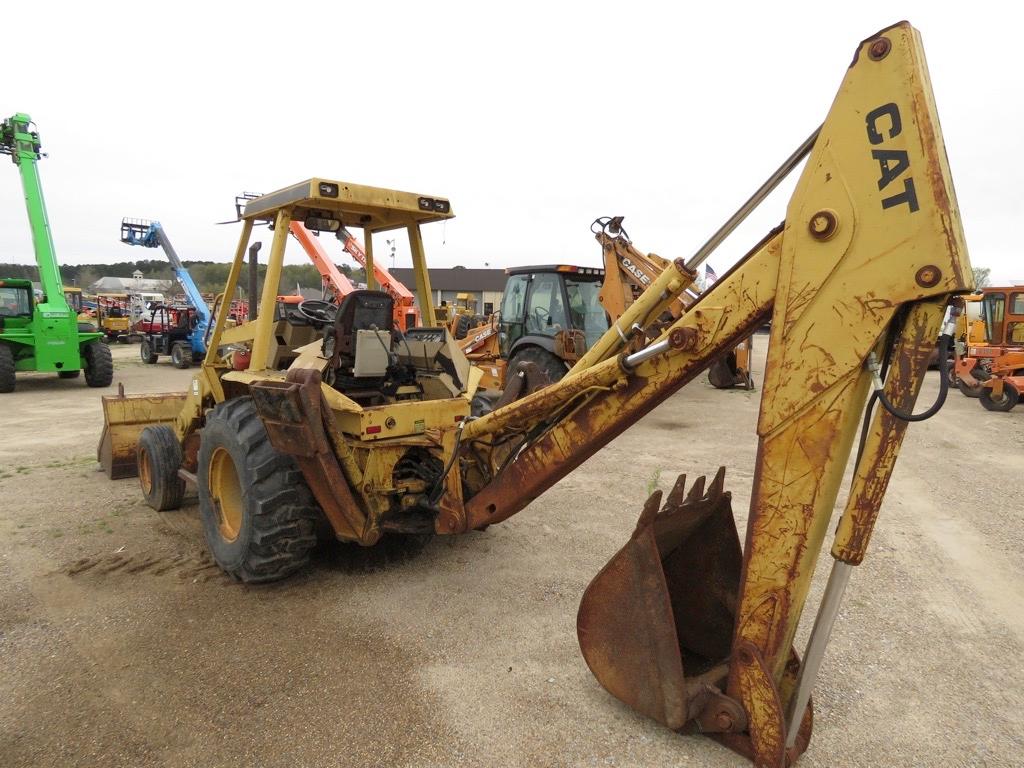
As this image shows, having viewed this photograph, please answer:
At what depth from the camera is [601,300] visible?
10359mm

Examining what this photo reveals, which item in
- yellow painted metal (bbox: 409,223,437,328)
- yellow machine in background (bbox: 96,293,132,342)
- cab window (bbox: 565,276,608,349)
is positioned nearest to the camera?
yellow painted metal (bbox: 409,223,437,328)

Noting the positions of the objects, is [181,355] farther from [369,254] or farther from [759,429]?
[759,429]

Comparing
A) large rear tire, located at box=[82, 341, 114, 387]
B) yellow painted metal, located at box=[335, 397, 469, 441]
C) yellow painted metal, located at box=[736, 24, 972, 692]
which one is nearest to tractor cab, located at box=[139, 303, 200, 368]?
large rear tire, located at box=[82, 341, 114, 387]

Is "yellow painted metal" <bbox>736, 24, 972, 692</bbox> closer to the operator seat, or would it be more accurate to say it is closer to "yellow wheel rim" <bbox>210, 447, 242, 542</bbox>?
the operator seat

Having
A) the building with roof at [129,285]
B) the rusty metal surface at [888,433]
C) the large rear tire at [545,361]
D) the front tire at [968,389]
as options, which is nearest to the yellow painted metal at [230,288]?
the rusty metal surface at [888,433]

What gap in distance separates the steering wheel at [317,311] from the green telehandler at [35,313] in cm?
1046

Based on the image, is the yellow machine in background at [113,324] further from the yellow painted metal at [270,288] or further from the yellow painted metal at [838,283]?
the yellow painted metal at [838,283]

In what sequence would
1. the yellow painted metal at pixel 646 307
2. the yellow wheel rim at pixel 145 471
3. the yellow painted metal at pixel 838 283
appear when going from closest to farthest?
the yellow painted metal at pixel 838 283, the yellow painted metal at pixel 646 307, the yellow wheel rim at pixel 145 471

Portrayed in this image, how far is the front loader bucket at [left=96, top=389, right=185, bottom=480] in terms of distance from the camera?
594 centimetres

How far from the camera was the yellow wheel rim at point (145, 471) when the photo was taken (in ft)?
17.1

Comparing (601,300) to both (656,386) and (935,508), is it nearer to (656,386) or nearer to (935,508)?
(935,508)

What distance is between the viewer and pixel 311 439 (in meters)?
3.24

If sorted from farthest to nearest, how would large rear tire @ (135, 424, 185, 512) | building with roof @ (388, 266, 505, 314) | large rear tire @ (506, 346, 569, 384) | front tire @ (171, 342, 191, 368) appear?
building with roof @ (388, 266, 505, 314) → front tire @ (171, 342, 191, 368) → large rear tire @ (506, 346, 569, 384) → large rear tire @ (135, 424, 185, 512)

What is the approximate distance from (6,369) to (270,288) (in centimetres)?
1094
